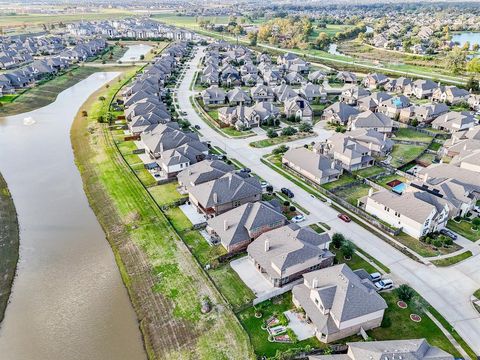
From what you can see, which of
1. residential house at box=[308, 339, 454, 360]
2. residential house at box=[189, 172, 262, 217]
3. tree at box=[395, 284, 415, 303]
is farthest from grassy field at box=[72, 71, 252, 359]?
tree at box=[395, 284, 415, 303]

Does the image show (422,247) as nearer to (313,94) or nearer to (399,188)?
(399,188)

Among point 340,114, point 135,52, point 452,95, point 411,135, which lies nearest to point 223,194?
point 340,114

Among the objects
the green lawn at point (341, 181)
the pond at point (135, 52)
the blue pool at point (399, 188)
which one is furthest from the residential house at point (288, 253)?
the pond at point (135, 52)

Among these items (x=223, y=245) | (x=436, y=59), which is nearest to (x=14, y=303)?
(x=223, y=245)

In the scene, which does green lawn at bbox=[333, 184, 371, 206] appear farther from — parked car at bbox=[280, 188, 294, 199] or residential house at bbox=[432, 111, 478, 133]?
residential house at bbox=[432, 111, 478, 133]

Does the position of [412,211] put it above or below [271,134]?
above

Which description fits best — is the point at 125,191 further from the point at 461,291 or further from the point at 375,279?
the point at 461,291
